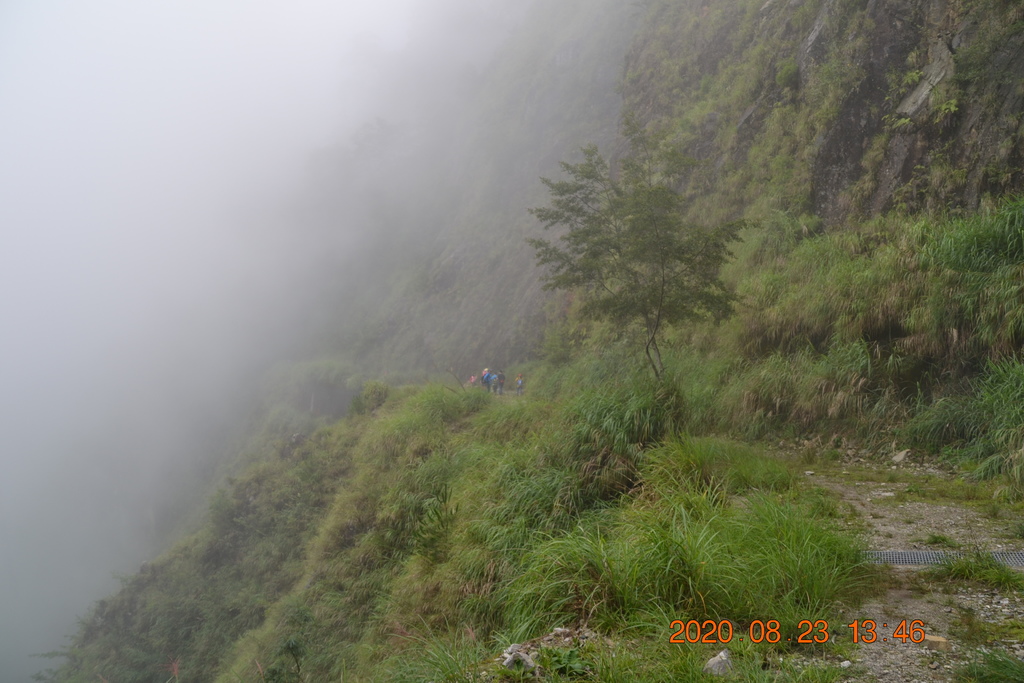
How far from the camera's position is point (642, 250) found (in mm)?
9242

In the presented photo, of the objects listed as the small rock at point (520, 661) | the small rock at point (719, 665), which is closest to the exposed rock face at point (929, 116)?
the small rock at point (719, 665)

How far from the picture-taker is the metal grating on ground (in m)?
4.07

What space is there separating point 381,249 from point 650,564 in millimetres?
50825

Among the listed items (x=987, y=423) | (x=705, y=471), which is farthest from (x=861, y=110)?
(x=705, y=471)

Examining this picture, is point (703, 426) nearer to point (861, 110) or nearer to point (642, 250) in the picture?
point (642, 250)

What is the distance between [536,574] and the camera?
4.96 m

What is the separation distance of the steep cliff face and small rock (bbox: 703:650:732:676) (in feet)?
32.5

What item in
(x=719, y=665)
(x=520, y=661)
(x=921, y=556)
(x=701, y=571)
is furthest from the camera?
(x=921, y=556)

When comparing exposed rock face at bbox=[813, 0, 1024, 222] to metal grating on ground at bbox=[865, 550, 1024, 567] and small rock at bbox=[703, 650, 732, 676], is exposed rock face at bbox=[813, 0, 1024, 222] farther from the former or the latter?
small rock at bbox=[703, 650, 732, 676]

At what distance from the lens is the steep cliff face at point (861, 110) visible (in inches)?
386

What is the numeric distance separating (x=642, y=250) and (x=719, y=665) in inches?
277

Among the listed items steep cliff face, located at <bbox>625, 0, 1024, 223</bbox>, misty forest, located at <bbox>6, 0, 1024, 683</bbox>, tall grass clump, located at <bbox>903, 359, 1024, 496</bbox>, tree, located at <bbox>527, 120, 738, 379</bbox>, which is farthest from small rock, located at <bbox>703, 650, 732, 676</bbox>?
steep cliff face, located at <bbox>625, 0, 1024, 223</bbox>

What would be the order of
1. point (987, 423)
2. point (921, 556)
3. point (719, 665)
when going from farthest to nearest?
1. point (987, 423)
2. point (921, 556)
3. point (719, 665)
